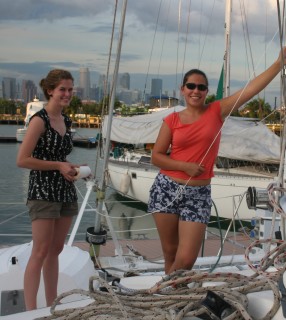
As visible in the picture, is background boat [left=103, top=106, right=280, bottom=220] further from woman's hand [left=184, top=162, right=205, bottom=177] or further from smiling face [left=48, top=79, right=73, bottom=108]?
smiling face [left=48, top=79, right=73, bottom=108]

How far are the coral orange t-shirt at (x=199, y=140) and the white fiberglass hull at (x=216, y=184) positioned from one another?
286 inches

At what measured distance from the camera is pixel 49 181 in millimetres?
2762

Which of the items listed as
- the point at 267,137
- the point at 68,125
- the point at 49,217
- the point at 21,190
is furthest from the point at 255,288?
the point at 21,190

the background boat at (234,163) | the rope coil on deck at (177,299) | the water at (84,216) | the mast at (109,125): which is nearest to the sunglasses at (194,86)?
the mast at (109,125)

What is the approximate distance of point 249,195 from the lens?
355 centimetres

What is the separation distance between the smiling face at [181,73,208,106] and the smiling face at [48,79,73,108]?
2.29 ft

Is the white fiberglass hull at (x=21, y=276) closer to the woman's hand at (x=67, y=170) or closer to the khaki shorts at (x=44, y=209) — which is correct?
the khaki shorts at (x=44, y=209)

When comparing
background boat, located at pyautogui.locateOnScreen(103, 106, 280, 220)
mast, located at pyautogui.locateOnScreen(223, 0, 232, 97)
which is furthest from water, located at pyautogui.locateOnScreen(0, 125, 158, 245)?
mast, located at pyautogui.locateOnScreen(223, 0, 232, 97)

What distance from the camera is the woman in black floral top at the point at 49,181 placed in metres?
2.70

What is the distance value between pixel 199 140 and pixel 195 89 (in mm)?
310

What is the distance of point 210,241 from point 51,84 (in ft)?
19.9

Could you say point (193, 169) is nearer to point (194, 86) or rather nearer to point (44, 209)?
point (194, 86)

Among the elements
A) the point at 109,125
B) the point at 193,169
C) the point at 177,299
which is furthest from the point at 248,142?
the point at 177,299

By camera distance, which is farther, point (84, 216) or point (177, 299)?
point (84, 216)
